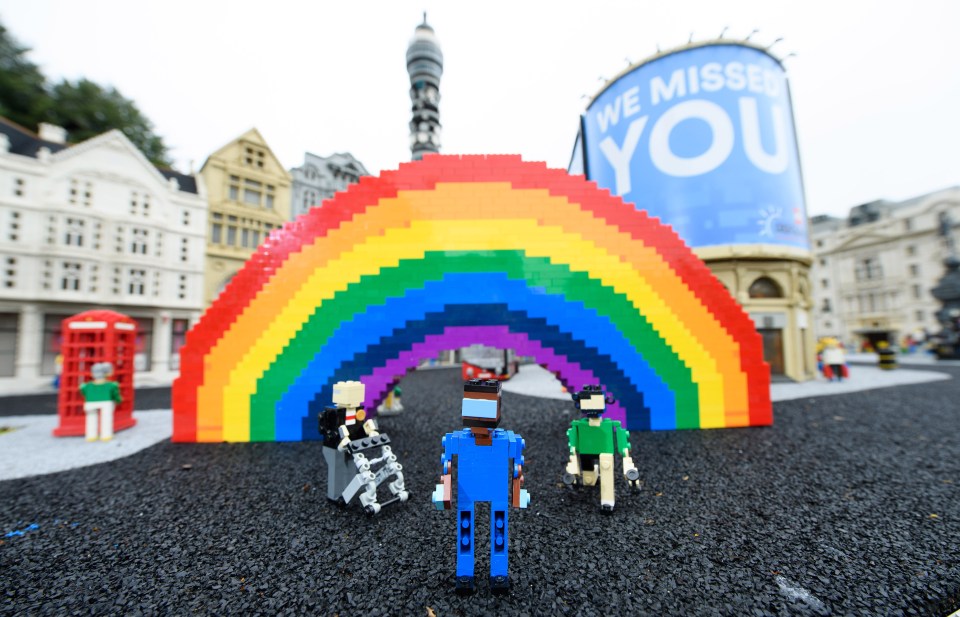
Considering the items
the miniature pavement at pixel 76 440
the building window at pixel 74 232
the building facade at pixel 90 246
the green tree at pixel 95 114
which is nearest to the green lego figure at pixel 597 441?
the miniature pavement at pixel 76 440

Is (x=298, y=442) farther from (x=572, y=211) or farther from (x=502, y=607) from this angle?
(x=572, y=211)

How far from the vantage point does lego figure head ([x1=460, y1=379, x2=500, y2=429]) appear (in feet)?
8.18

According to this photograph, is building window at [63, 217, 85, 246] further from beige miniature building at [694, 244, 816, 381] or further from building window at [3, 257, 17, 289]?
beige miniature building at [694, 244, 816, 381]

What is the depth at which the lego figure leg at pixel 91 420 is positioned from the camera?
21.0ft

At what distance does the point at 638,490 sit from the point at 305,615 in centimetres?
313

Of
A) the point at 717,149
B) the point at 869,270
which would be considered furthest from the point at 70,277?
the point at 869,270

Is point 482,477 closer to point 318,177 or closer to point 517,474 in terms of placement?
point 517,474

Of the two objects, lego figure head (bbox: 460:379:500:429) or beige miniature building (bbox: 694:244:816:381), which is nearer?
lego figure head (bbox: 460:379:500:429)

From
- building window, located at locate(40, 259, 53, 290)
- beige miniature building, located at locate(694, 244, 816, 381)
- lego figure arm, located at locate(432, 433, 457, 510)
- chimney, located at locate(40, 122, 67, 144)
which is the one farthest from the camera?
chimney, located at locate(40, 122, 67, 144)

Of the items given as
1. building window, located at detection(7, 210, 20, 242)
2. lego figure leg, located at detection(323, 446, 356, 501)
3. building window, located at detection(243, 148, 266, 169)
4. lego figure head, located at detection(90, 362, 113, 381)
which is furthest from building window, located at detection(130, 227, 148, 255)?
lego figure leg, located at detection(323, 446, 356, 501)

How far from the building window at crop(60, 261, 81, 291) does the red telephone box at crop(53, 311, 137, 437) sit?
36.1 ft

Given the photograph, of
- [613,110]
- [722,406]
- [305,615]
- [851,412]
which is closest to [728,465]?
[722,406]

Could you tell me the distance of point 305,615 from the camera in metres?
2.17

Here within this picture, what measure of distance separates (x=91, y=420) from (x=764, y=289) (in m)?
16.8
